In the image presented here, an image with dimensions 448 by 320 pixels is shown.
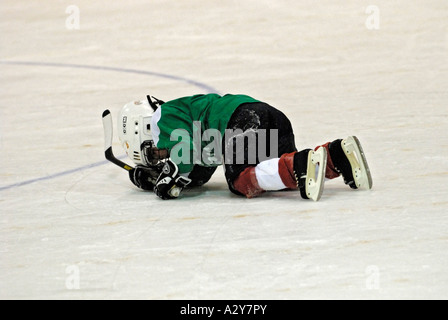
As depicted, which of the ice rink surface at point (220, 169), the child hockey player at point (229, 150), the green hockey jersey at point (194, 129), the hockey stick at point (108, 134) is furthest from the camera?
the hockey stick at point (108, 134)

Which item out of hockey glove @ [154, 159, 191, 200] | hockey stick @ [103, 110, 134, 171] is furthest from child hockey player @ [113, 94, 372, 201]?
hockey stick @ [103, 110, 134, 171]

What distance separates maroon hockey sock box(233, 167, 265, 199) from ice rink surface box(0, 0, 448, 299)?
0.05 meters

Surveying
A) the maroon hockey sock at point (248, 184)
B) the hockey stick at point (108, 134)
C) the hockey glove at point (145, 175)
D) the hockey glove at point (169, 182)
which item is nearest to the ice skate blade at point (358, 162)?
the maroon hockey sock at point (248, 184)

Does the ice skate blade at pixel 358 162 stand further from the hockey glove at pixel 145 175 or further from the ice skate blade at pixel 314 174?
the hockey glove at pixel 145 175

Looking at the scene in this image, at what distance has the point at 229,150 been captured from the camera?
12.3ft

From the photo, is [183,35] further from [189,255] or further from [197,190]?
[189,255]

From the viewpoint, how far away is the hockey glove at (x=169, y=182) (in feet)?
12.6

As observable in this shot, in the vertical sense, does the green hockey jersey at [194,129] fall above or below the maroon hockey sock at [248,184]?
above

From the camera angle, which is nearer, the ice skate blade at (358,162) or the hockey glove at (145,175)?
the ice skate blade at (358,162)

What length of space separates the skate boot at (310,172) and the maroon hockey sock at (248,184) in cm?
22

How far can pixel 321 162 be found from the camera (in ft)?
11.5

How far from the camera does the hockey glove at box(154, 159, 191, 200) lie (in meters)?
3.84

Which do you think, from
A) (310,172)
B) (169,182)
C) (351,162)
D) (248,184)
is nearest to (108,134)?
(169,182)
